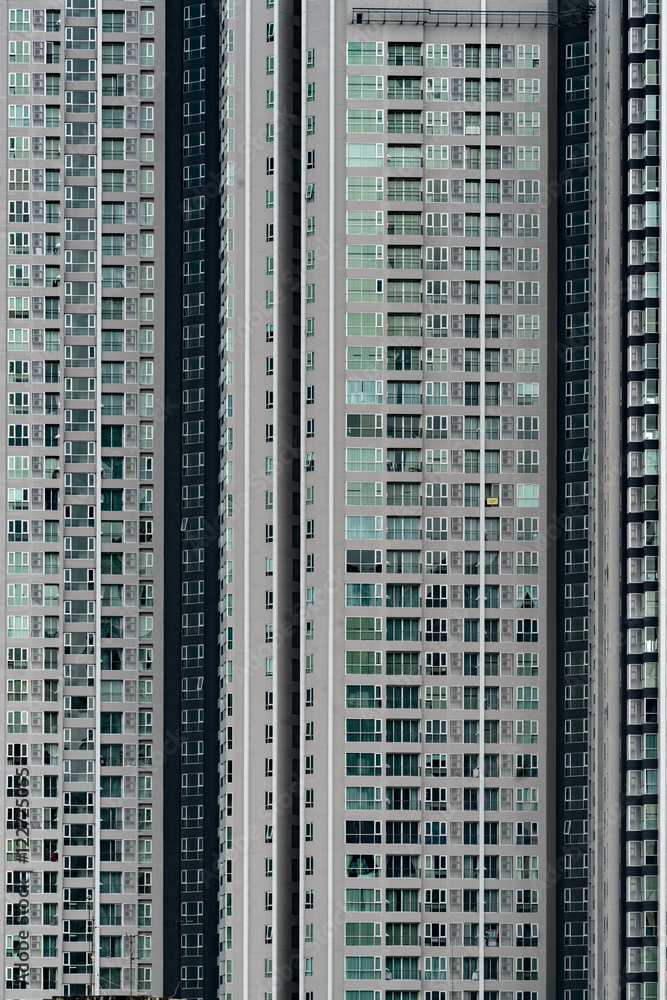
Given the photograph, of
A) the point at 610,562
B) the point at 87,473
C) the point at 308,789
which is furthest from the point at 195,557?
the point at 610,562

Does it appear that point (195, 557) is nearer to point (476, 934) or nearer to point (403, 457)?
point (403, 457)

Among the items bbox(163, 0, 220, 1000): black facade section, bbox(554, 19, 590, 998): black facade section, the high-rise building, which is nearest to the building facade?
the high-rise building

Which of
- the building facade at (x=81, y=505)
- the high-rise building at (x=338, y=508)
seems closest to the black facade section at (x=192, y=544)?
the high-rise building at (x=338, y=508)

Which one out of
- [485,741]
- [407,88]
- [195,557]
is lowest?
[485,741]

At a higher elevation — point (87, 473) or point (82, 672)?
point (87, 473)

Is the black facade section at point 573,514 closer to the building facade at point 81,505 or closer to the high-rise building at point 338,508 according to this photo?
the high-rise building at point 338,508
